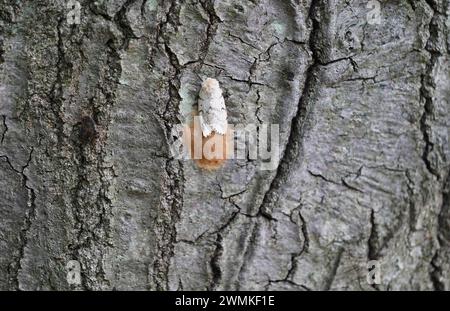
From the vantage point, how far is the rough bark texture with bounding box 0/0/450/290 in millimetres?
1297

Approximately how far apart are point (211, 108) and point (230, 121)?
77 millimetres

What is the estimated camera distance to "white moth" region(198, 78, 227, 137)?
1.31 m

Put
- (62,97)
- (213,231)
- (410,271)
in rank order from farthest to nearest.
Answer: (410,271) < (213,231) < (62,97)

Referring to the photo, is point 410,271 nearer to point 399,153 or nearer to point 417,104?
point 399,153

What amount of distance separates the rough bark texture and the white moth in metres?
0.03

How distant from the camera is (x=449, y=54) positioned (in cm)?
142

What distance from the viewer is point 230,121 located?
1.36m

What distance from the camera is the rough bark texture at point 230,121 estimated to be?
1.30 meters

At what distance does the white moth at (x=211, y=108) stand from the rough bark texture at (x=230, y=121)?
0.10 feet

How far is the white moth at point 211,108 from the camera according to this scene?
4.28 ft

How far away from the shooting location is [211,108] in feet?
4.31
